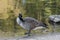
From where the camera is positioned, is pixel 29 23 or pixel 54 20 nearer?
pixel 29 23

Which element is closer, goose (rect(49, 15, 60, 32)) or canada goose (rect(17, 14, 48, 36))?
canada goose (rect(17, 14, 48, 36))

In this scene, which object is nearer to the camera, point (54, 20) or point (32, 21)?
point (32, 21)

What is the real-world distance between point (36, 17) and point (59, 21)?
0.69m

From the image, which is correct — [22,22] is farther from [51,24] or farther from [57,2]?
[57,2]

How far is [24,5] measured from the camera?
789 cm

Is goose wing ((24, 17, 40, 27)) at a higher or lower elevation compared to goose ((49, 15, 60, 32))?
higher

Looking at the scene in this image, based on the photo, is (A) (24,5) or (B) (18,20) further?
(A) (24,5)

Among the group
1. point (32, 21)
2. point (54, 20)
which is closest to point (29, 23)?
point (32, 21)

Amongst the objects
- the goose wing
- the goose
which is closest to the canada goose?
the goose wing

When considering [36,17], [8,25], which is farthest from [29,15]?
[8,25]

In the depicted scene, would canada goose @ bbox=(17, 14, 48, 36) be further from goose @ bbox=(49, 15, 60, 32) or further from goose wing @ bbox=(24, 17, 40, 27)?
goose @ bbox=(49, 15, 60, 32)

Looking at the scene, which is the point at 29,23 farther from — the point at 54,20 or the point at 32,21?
the point at 54,20

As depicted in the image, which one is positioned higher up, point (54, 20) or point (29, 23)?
point (29, 23)

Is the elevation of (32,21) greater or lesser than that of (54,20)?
greater
